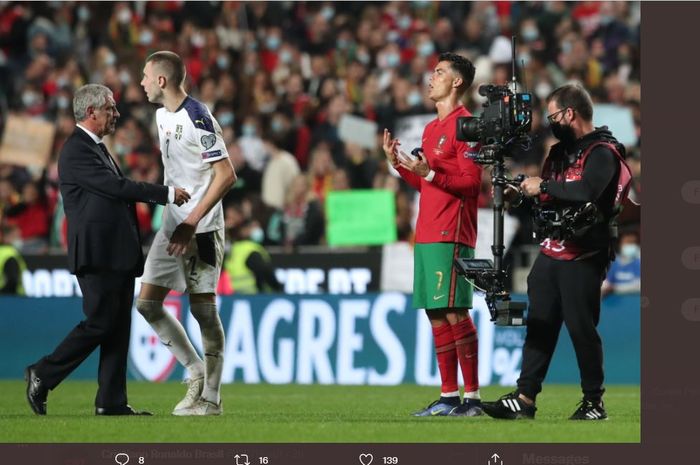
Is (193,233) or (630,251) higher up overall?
(630,251)

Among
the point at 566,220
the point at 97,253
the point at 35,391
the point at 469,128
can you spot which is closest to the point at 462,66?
the point at 469,128

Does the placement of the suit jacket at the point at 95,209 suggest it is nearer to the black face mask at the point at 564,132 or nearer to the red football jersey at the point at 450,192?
the red football jersey at the point at 450,192

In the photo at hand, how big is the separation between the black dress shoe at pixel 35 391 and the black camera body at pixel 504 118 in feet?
10.8

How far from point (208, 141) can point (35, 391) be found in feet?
6.55

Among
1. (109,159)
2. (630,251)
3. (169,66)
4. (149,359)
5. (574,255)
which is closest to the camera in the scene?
(574,255)

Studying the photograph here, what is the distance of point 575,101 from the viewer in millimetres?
8500

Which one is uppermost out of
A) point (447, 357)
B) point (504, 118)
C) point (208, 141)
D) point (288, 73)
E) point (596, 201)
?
point (288, 73)

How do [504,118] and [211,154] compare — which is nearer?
[504,118]

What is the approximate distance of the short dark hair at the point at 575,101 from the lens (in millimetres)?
8508

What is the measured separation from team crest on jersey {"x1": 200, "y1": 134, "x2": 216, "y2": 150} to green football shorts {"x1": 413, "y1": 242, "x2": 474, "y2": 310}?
1.52m

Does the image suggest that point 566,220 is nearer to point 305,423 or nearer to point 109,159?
point 305,423
